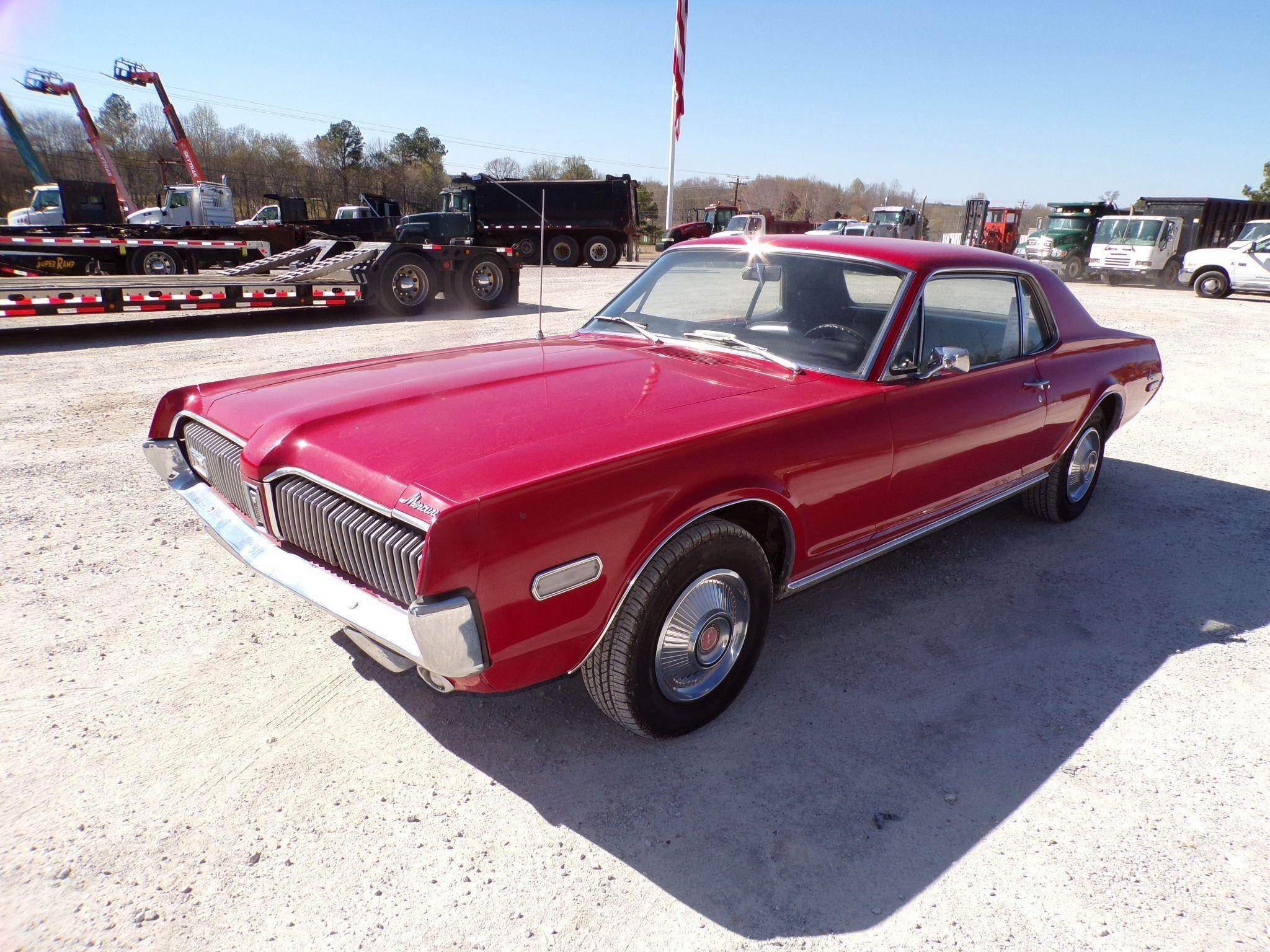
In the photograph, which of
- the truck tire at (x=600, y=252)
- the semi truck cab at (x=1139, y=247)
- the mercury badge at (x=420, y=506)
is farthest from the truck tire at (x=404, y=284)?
the semi truck cab at (x=1139, y=247)

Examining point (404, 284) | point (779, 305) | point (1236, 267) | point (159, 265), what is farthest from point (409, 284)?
point (1236, 267)

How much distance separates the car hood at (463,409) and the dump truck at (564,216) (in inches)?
938

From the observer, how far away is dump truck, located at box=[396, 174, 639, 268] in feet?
86.0

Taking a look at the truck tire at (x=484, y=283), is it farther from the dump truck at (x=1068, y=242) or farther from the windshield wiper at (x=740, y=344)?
the dump truck at (x=1068, y=242)

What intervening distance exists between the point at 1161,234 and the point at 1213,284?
14.2 feet

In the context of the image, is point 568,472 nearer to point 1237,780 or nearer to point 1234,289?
point 1237,780

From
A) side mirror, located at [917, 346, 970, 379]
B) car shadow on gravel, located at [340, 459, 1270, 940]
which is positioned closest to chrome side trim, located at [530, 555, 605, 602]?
car shadow on gravel, located at [340, 459, 1270, 940]

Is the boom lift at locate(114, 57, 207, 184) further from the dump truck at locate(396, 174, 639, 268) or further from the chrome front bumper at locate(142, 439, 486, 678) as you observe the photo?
the chrome front bumper at locate(142, 439, 486, 678)

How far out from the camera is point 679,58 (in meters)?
24.3

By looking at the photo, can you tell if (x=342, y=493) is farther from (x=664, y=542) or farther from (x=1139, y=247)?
(x=1139, y=247)

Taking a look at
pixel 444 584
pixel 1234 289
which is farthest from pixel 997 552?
pixel 1234 289

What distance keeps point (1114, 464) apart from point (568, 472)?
5204mm

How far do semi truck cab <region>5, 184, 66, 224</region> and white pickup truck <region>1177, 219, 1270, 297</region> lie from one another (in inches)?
1205

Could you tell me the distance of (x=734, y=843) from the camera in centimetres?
220
